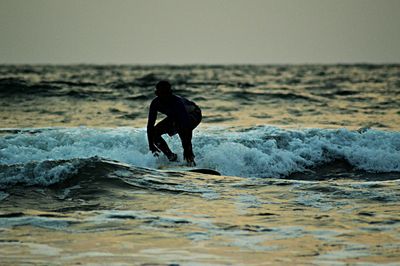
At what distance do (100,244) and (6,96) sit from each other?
22.5 meters

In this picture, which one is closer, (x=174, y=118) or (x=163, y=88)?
(x=163, y=88)

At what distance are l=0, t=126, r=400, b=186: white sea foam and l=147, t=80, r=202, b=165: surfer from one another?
0.79 m

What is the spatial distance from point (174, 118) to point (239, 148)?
274 cm

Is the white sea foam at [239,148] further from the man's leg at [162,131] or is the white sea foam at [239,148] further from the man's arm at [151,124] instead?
the man's arm at [151,124]

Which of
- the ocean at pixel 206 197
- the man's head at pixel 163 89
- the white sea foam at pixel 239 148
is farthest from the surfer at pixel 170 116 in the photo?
the white sea foam at pixel 239 148

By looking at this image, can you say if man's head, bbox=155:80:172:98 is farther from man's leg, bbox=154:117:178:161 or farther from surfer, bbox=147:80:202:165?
man's leg, bbox=154:117:178:161

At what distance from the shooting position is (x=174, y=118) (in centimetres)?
1263

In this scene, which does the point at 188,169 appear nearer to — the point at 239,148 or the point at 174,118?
the point at 174,118

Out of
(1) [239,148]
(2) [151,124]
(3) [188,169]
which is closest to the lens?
(3) [188,169]

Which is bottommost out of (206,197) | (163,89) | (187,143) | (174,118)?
(206,197)

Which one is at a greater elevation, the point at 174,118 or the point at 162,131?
the point at 174,118

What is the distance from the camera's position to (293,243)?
7.57 m

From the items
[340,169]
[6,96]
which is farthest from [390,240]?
[6,96]

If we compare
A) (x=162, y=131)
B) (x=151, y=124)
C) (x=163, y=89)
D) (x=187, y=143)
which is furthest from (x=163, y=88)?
(x=187, y=143)
